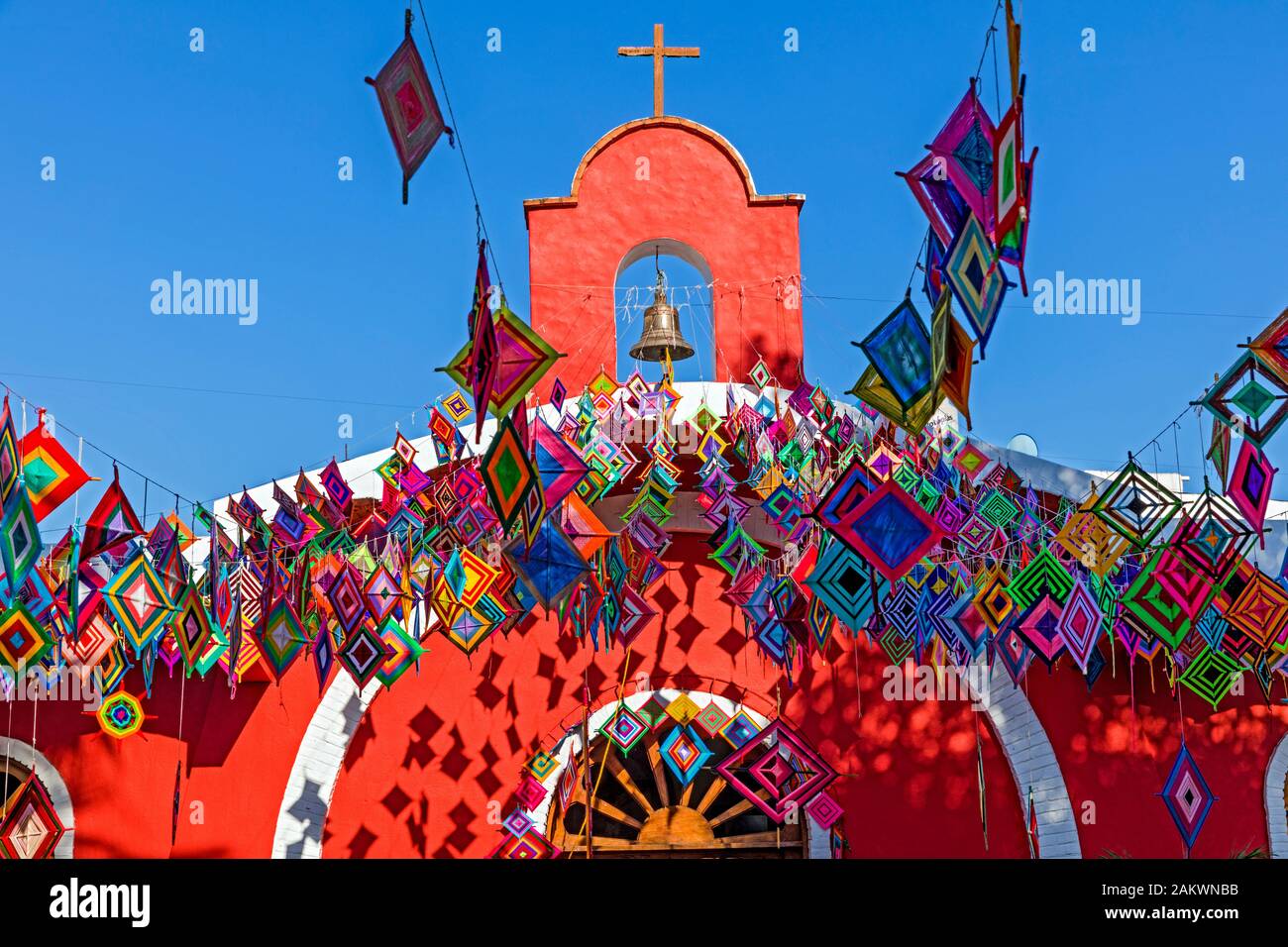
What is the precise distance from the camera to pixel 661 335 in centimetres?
1387

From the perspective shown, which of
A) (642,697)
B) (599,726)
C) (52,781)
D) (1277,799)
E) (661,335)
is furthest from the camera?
(661,335)

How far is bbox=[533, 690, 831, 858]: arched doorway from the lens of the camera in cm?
1330

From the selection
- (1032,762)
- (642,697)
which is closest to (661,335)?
(642,697)

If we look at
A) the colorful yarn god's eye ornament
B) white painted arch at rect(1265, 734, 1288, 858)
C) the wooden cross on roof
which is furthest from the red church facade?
the wooden cross on roof

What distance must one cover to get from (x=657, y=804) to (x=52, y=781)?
5.50 meters

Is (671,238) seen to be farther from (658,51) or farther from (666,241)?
(658,51)

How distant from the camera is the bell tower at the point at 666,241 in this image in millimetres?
13742

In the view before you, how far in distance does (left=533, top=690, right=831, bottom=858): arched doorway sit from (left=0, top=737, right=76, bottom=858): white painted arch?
13.6 feet

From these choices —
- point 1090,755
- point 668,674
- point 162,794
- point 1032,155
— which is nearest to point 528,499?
point 1032,155

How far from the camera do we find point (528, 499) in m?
8.78

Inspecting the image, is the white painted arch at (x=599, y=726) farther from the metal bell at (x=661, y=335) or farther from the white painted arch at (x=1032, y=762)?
the metal bell at (x=661, y=335)

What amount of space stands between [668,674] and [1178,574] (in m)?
4.79
